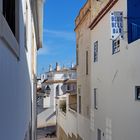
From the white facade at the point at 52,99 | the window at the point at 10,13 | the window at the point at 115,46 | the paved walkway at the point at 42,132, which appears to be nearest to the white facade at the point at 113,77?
the window at the point at 115,46

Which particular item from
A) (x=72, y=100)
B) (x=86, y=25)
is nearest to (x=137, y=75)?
(x=86, y=25)

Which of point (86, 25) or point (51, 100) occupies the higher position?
point (86, 25)

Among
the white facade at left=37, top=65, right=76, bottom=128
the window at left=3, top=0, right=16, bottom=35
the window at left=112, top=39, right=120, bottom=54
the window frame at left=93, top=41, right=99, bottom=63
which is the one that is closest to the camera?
the window at left=3, top=0, right=16, bottom=35

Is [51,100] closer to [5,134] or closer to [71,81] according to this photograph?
[71,81]

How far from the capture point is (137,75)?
35.4 feet

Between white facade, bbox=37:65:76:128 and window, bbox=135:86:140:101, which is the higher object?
window, bbox=135:86:140:101

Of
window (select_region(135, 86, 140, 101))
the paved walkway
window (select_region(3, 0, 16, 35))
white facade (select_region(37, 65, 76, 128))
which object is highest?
window (select_region(3, 0, 16, 35))

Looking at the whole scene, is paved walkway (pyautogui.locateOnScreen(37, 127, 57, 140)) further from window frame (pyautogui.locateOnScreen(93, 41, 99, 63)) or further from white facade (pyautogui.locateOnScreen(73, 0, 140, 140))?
window frame (pyautogui.locateOnScreen(93, 41, 99, 63))

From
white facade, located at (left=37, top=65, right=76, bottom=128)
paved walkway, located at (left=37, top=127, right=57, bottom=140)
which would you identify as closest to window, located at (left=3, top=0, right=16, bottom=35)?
paved walkway, located at (left=37, top=127, right=57, bottom=140)

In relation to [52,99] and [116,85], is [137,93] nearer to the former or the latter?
[116,85]

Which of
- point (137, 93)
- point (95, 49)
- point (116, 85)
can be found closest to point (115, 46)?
point (116, 85)

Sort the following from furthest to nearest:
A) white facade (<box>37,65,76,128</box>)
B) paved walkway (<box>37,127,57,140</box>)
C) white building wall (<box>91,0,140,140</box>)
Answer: white facade (<box>37,65,76,128</box>) → paved walkway (<box>37,127,57,140</box>) → white building wall (<box>91,0,140,140</box>)

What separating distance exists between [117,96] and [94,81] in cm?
554

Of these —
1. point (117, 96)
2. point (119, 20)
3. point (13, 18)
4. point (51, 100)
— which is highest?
point (119, 20)
